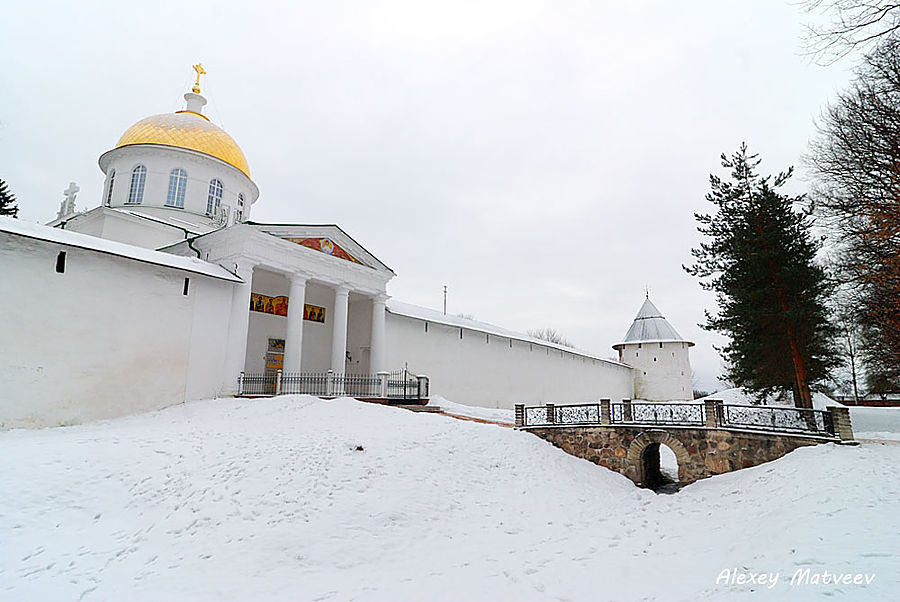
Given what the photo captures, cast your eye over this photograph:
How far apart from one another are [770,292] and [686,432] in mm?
5369

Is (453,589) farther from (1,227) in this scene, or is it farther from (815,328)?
(815,328)

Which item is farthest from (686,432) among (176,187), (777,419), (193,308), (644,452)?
(176,187)

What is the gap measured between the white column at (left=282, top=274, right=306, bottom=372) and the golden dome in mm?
9286

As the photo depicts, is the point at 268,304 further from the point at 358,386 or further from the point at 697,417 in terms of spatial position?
the point at 697,417

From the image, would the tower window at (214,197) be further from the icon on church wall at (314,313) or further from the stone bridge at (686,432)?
the stone bridge at (686,432)

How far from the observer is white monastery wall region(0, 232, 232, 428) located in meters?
11.0

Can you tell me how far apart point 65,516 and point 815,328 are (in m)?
17.8

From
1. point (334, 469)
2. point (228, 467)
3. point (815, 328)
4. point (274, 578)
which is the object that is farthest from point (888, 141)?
point (228, 467)

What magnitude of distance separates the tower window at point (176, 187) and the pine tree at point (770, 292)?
21372mm

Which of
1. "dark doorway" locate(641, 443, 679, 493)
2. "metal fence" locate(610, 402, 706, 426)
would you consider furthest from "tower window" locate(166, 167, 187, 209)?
"dark doorway" locate(641, 443, 679, 493)

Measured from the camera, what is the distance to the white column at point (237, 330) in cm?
1495

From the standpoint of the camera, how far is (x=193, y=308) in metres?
14.4

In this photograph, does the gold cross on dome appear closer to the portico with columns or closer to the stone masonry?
the portico with columns

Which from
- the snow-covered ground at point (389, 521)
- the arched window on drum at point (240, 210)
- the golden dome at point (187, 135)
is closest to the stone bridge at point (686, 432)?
the snow-covered ground at point (389, 521)
